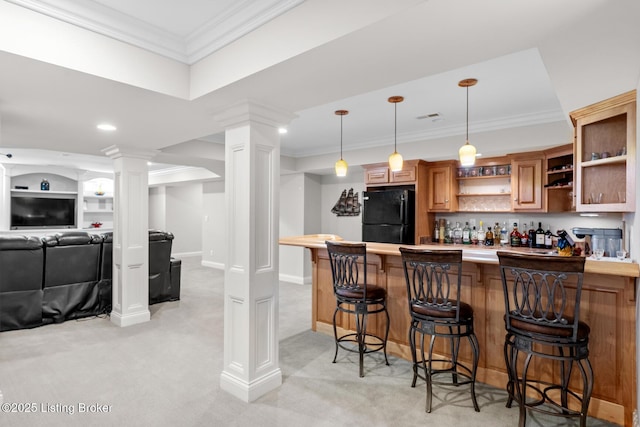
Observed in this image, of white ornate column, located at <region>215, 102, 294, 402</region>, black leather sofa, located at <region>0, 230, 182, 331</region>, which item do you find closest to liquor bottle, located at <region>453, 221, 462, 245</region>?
white ornate column, located at <region>215, 102, 294, 402</region>

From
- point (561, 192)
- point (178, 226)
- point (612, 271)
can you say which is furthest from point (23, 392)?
point (178, 226)

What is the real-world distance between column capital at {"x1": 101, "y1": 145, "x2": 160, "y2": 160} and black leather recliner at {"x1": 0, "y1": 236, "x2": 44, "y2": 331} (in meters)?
1.33

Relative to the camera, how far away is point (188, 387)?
257 cm

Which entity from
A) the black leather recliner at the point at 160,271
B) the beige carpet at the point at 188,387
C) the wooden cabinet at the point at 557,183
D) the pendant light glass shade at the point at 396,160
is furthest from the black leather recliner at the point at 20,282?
the wooden cabinet at the point at 557,183

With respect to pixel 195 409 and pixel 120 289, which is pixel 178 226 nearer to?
pixel 120 289

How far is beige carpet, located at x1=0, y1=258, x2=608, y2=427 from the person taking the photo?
85.6 inches

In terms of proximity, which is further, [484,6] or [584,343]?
[584,343]

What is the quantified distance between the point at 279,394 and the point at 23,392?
1911 mm

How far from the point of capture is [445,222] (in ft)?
17.7

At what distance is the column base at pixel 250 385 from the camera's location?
7.86ft

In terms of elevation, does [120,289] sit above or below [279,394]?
above

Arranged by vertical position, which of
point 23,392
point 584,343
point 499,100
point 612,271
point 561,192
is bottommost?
point 23,392

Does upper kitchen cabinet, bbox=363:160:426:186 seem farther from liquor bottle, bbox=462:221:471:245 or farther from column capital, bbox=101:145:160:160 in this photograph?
column capital, bbox=101:145:160:160

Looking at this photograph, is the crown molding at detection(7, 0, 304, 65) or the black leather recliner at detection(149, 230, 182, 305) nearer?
the crown molding at detection(7, 0, 304, 65)
